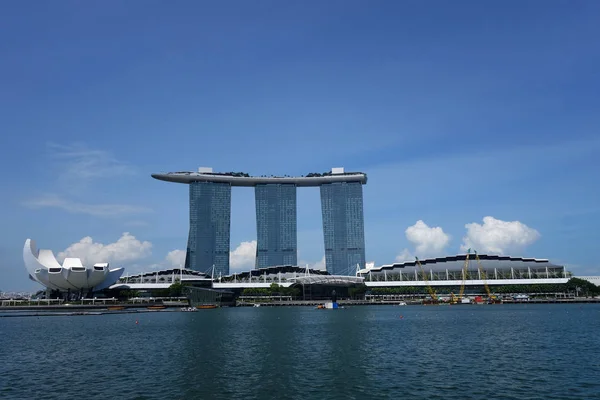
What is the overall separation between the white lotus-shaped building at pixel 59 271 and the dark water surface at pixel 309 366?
117m

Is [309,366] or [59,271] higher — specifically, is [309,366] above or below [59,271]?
below

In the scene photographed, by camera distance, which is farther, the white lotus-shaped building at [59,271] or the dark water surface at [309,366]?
the white lotus-shaped building at [59,271]

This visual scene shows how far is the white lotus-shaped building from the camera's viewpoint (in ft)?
561

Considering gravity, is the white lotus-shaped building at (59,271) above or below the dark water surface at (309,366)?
above

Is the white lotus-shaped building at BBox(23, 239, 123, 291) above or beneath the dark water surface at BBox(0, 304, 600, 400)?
above

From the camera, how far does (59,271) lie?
17012 centimetres

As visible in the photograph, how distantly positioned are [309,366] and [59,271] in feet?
509

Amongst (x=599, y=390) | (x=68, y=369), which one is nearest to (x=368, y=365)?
(x=599, y=390)

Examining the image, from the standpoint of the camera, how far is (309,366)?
128 ft

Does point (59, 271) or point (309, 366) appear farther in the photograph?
point (59, 271)

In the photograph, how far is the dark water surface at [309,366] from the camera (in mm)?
30484

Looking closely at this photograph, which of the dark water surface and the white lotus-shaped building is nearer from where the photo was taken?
the dark water surface

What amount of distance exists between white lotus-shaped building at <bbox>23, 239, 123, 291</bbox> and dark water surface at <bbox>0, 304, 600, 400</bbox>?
11681 centimetres

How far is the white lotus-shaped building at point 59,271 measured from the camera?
171m
